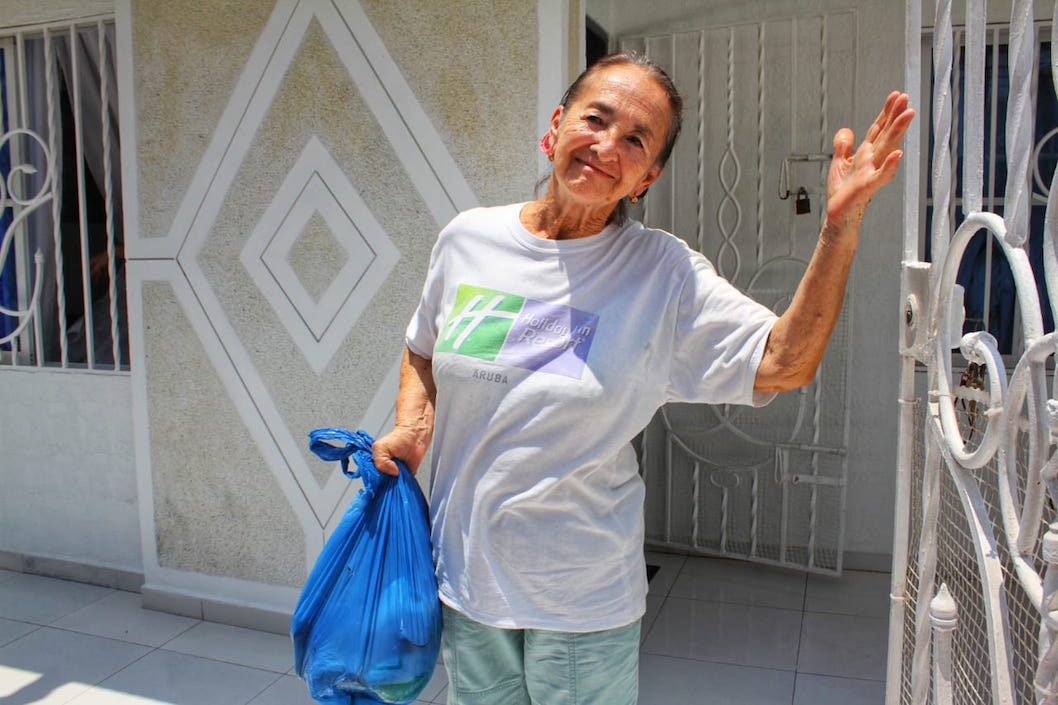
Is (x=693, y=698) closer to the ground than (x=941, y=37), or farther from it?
closer to the ground

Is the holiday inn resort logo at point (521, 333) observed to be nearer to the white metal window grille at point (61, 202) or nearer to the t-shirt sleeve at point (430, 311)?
the t-shirt sleeve at point (430, 311)

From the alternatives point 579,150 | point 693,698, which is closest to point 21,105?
point 579,150

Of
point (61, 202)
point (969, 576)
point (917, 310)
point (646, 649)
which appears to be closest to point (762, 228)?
point (646, 649)

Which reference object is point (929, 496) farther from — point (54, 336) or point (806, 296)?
point (54, 336)

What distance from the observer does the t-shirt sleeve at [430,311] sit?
5.35ft

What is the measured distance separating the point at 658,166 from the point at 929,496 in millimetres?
773

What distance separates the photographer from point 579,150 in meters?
1.47

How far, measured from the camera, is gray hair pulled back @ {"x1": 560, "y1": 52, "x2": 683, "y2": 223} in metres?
1.49

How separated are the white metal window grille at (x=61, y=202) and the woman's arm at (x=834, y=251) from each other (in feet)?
11.2

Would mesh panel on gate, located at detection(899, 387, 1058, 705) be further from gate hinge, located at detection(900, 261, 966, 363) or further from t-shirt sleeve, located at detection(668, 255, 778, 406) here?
t-shirt sleeve, located at detection(668, 255, 778, 406)

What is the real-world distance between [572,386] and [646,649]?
237cm

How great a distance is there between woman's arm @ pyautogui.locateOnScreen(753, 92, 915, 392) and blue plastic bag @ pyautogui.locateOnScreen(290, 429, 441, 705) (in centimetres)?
69

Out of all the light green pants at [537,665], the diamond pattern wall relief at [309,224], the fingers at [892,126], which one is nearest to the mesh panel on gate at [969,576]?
the fingers at [892,126]

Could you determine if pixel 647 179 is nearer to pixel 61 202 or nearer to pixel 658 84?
pixel 658 84
